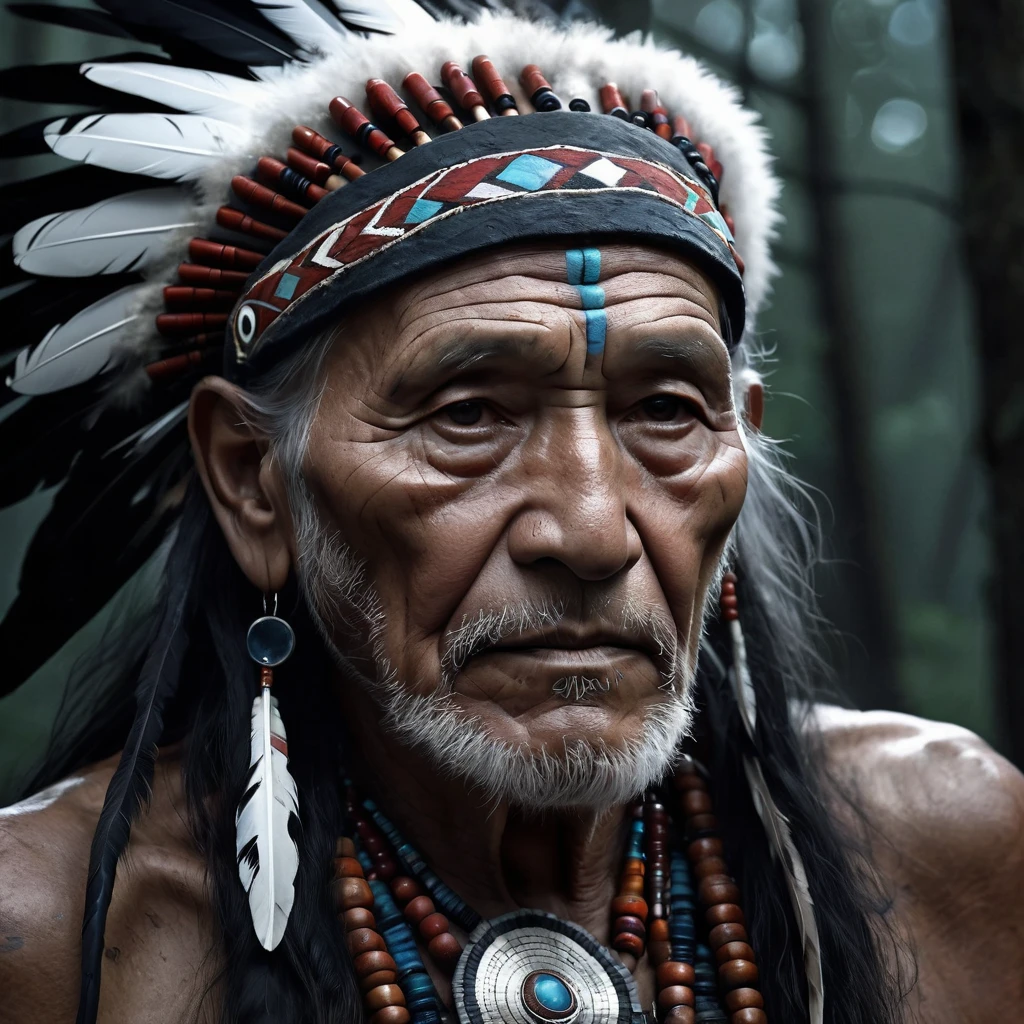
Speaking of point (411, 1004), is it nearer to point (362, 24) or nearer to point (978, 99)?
point (362, 24)

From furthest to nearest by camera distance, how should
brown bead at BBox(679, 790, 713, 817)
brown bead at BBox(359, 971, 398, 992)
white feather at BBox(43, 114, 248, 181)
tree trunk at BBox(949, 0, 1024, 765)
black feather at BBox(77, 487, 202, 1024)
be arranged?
tree trunk at BBox(949, 0, 1024, 765)
brown bead at BBox(679, 790, 713, 817)
white feather at BBox(43, 114, 248, 181)
brown bead at BBox(359, 971, 398, 992)
black feather at BBox(77, 487, 202, 1024)

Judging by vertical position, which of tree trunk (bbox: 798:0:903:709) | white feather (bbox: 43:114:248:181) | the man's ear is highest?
white feather (bbox: 43:114:248:181)

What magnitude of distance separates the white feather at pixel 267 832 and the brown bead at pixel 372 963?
158 mm

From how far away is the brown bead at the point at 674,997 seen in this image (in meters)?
2.26

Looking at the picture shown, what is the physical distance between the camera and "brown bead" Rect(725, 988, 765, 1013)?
7.46 feet

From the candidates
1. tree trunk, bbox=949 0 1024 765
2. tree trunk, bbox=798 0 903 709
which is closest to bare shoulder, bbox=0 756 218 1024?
tree trunk, bbox=949 0 1024 765

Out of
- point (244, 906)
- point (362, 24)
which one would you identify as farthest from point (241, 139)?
point (244, 906)

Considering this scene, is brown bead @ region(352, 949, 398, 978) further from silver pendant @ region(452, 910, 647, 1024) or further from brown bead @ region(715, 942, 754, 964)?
brown bead @ region(715, 942, 754, 964)

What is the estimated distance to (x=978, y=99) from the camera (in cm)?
350

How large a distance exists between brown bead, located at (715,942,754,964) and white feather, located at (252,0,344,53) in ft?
6.31

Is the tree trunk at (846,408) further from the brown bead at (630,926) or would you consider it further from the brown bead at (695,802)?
the brown bead at (630,926)

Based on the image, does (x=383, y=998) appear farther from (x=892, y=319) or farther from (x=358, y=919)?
(x=892, y=319)

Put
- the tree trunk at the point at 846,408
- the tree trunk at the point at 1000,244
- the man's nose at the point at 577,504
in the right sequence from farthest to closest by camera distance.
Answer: the tree trunk at the point at 846,408
the tree trunk at the point at 1000,244
the man's nose at the point at 577,504

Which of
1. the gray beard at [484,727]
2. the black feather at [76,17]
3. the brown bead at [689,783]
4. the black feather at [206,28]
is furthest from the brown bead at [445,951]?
the black feather at [76,17]
